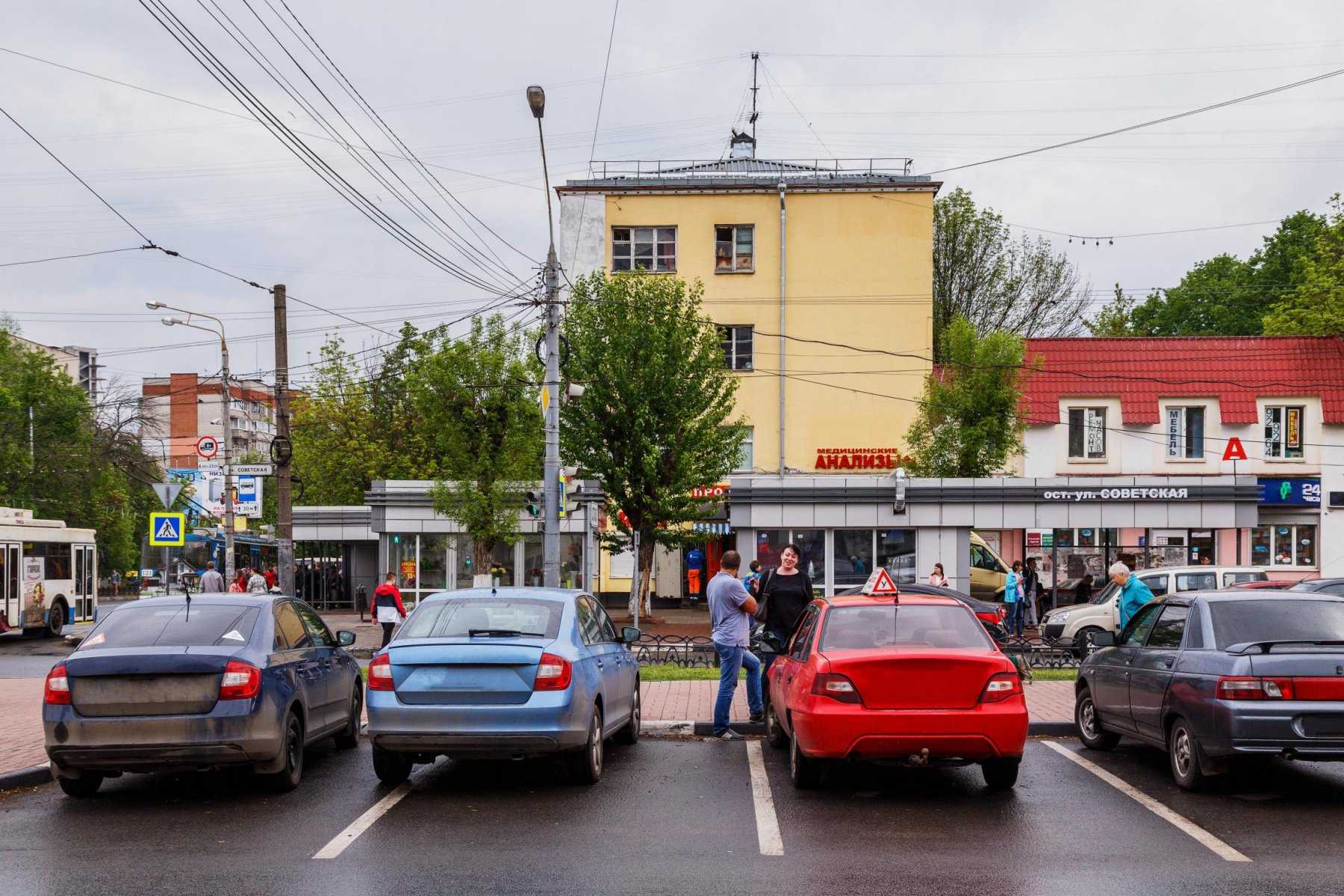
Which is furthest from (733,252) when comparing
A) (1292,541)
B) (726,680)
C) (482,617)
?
(482,617)

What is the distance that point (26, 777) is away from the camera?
400 inches

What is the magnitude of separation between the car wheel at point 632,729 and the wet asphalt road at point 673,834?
0.90 metres

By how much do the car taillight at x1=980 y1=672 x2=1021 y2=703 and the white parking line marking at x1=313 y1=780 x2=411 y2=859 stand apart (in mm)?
4238

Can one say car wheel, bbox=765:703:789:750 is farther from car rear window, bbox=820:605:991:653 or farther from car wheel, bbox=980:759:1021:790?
car wheel, bbox=980:759:1021:790

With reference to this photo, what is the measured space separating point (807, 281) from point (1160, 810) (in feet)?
117

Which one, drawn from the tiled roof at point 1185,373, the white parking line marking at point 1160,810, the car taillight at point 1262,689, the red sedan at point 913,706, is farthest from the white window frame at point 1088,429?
the red sedan at point 913,706

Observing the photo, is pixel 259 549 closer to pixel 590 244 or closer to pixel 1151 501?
pixel 590 244

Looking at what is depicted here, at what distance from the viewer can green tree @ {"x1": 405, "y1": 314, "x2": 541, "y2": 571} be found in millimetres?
33938

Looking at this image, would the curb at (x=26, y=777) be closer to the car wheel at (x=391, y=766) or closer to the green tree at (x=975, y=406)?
the car wheel at (x=391, y=766)

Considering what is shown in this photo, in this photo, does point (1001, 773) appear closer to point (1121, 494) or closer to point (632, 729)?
point (632, 729)

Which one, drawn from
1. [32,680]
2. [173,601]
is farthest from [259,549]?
[173,601]

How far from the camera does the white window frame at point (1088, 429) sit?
136ft

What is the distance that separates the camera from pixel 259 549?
66500 millimetres

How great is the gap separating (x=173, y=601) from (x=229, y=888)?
3.75 m
